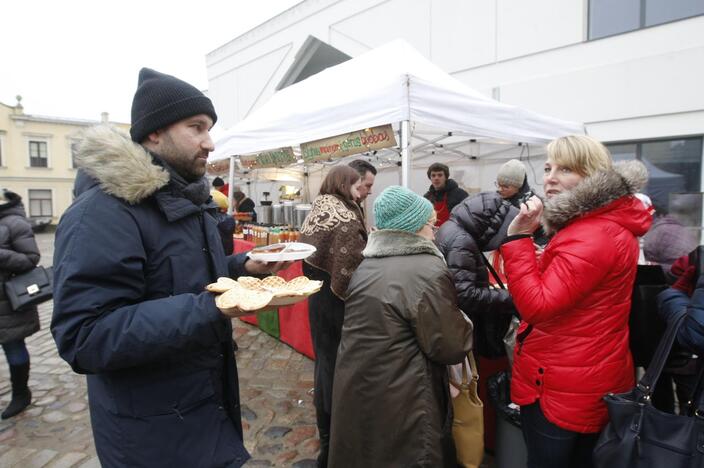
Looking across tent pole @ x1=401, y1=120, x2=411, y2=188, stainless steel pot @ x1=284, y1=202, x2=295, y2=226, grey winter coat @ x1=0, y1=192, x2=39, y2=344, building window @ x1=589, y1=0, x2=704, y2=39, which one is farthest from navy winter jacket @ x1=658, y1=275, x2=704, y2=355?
building window @ x1=589, y1=0, x2=704, y2=39

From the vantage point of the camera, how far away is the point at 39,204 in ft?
110

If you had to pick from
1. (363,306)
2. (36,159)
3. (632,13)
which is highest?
(36,159)

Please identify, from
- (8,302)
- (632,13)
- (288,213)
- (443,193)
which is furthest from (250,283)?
(632,13)

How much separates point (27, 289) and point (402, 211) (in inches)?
132

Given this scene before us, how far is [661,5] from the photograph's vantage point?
6711mm

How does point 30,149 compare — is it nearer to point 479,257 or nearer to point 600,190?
point 479,257

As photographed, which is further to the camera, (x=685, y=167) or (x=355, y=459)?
(x=685, y=167)

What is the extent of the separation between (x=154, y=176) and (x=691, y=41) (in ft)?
27.8

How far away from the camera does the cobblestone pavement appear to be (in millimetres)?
2963

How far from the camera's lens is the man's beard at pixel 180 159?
150cm

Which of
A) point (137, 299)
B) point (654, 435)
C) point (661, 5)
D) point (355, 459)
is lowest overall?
point (355, 459)

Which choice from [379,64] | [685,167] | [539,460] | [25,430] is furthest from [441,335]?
[685,167]

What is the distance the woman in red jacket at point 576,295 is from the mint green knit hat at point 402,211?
1.46 feet

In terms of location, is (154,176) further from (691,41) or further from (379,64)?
(691,41)
